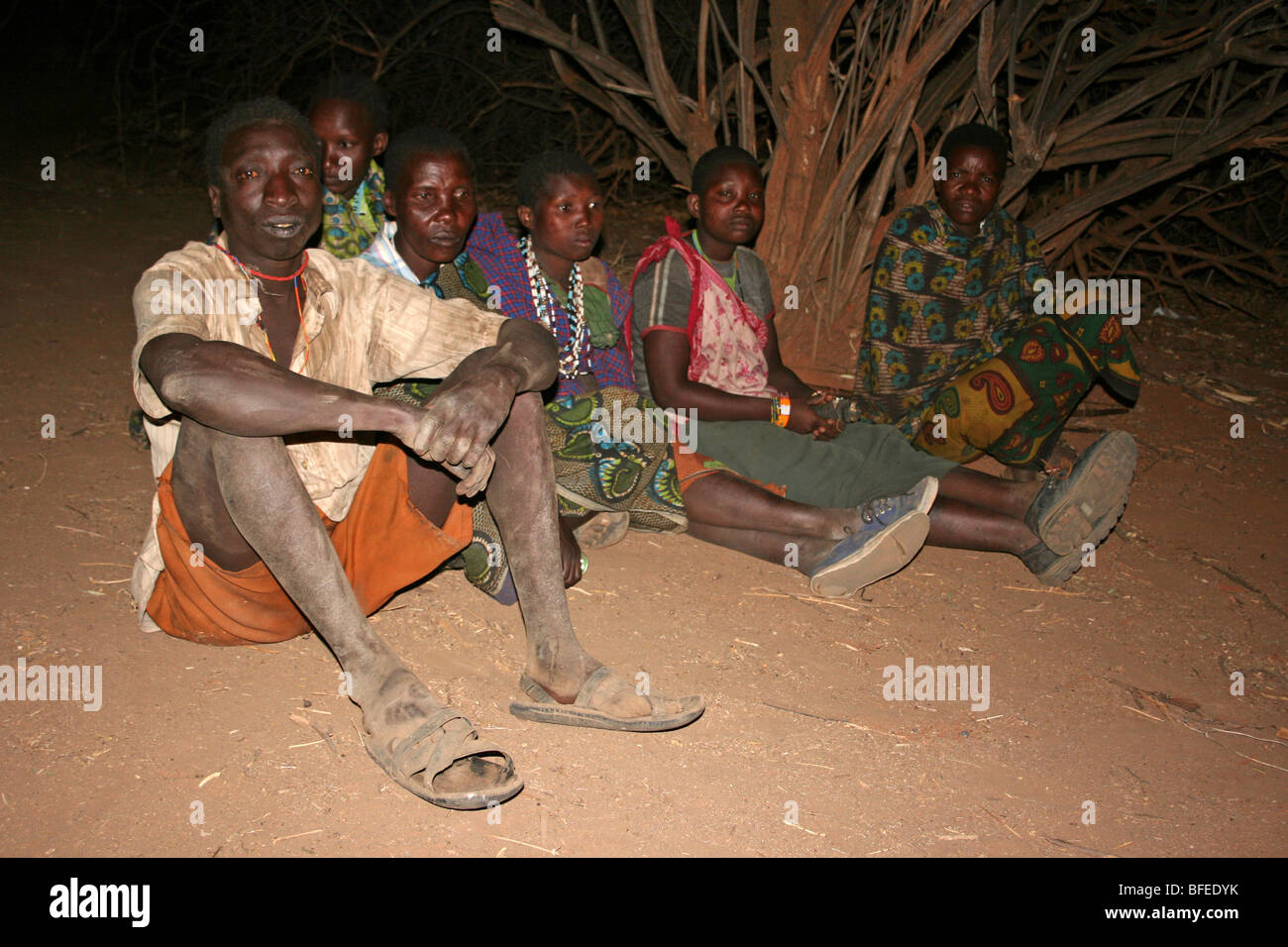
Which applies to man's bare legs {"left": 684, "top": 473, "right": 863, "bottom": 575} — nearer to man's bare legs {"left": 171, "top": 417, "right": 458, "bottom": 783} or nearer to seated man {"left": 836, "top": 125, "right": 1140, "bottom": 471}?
Result: seated man {"left": 836, "top": 125, "right": 1140, "bottom": 471}

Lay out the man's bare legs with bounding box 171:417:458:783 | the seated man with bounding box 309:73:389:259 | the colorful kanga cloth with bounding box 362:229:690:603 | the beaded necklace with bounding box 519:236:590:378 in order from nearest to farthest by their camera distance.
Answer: the man's bare legs with bounding box 171:417:458:783 < the colorful kanga cloth with bounding box 362:229:690:603 < the beaded necklace with bounding box 519:236:590:378 < the seated man with bounding box 309:73:389:259

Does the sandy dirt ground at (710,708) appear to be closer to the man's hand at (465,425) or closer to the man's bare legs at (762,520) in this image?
the man's bare legs at (762,520)

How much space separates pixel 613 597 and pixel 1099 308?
2189mm

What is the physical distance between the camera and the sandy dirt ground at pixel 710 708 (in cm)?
200

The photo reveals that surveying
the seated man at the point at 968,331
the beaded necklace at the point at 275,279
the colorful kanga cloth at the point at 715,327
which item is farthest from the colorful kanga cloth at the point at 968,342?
the beaded necklace at the point at 275,279

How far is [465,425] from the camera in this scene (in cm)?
206

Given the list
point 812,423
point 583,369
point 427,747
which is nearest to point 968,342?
point 812,423

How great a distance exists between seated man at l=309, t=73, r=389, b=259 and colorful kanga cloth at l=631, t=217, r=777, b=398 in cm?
99

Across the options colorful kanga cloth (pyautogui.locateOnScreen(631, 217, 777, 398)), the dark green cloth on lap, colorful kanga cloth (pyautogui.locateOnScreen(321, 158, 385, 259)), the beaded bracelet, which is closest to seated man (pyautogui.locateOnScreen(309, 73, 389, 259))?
colorful kanga cloth (pyautogui.locateOnScreen(321, 158, 385, 259))

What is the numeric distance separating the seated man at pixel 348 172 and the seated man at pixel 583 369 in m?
0.42

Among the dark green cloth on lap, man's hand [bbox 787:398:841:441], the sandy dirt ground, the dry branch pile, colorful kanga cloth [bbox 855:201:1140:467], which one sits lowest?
the sandy dirt ground

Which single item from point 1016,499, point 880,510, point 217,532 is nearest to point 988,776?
point 880,510

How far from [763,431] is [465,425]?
1.50 metres

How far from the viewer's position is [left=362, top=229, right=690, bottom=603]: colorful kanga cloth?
304cm
